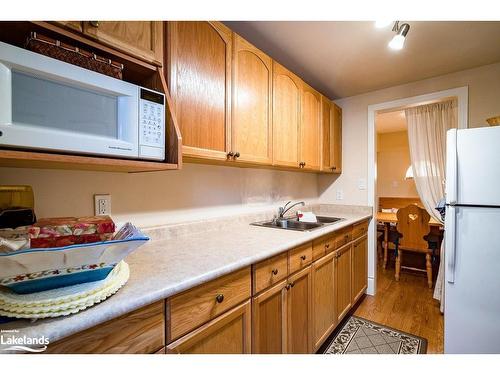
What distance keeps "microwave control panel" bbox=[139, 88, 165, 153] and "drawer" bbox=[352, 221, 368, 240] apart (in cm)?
188

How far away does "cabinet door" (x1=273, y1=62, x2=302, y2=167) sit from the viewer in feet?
5.60

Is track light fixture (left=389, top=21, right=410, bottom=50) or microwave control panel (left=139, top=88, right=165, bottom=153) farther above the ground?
track light fixture (left=389, top=21, right=410, bottom=50)

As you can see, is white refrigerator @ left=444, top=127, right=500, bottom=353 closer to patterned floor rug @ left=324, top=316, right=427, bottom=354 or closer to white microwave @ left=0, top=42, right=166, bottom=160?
patterned floor rug @ left=324, top=316, right=427, bottom=354

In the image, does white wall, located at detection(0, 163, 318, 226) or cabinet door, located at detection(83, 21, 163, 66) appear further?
white wall, located at detection(0, 163, 318, 226)

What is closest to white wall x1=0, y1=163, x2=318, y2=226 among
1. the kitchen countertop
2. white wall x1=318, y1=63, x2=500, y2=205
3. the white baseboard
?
the kitchen countertop

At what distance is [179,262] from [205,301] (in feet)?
0.63

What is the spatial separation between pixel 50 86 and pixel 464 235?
87.0 inches

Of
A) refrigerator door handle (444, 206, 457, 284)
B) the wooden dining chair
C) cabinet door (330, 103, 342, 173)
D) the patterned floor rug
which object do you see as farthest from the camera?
the wooden dining chair

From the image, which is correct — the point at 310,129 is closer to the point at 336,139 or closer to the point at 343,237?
the point at 336,139

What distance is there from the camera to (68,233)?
2.03 ft

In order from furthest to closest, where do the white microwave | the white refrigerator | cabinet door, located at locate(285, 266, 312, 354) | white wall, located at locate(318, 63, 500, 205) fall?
white wall, located at locate(318, 63, 500, 205) → the white refrigerator → cabinet door, located at locate(285, 266, 312, 354) → the white microwave

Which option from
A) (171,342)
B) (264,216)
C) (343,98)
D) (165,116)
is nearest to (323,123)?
(343,98)

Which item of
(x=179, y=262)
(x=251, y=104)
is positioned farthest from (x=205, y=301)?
(x=251, y=104)

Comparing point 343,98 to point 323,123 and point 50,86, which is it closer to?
point 323,123
